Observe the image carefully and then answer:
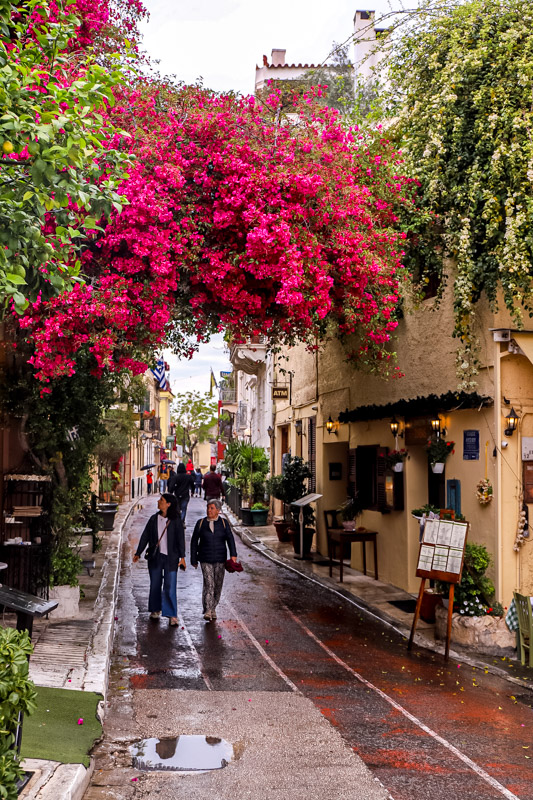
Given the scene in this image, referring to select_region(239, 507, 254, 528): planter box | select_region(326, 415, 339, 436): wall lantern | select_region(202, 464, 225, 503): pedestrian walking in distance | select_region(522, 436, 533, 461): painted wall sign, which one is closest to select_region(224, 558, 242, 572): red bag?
select_region(522, 436, 533, 461): painted wall sign

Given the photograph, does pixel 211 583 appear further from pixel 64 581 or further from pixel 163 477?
pixel 163 477

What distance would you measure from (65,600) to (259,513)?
16396 millimetres

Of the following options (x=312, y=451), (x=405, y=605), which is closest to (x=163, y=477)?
(x=312, y=451)

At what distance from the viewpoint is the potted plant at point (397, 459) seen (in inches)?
567

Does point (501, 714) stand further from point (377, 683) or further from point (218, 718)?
point (218, 718)

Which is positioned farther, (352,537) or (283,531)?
(283,531)

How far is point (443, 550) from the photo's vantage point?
10258mm

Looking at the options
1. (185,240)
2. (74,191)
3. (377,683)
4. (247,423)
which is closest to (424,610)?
(377,683)

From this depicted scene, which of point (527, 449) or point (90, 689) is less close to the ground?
point (527, 449)

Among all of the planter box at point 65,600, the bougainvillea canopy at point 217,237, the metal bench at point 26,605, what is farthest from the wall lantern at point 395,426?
the metal bench at point 26,605

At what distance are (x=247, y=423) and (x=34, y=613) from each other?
120ft

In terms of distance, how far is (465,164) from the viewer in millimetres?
11523

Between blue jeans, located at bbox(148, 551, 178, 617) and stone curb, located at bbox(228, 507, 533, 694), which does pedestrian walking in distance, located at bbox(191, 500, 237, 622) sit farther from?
stone curb, located at bbox(228, 507, 533, 694)

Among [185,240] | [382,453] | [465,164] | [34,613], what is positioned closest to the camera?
[34,613]
